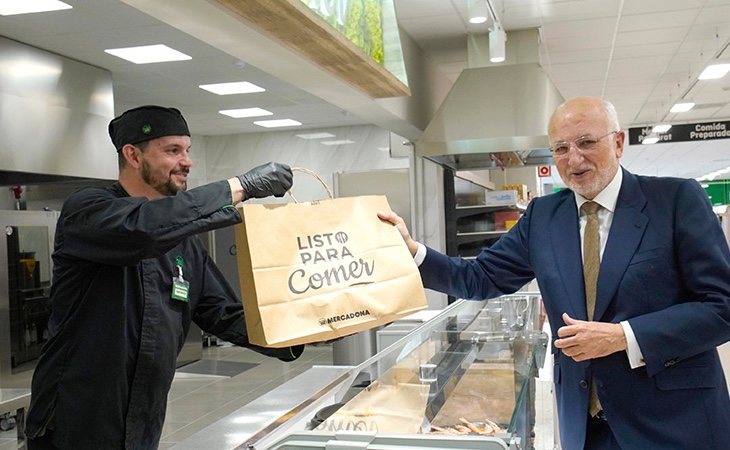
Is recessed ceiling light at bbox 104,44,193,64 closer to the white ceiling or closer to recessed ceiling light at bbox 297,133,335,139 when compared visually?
the white ceiling

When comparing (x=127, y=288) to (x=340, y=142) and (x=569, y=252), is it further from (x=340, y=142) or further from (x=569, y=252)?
(x=340, y=142)

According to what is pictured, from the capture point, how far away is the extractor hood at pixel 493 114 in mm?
5906

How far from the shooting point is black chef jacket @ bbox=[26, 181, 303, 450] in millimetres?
1876

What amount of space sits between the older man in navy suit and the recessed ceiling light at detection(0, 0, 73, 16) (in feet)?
13.8

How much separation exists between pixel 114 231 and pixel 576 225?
1.34 m

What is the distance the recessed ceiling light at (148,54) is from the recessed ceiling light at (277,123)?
4.10 metres

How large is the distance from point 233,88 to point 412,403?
6898mm

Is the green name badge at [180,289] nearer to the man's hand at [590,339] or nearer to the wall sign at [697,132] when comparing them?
the man's hand at [590,339]

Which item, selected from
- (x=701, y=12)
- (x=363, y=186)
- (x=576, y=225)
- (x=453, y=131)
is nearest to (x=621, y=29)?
(x=701, y=12)

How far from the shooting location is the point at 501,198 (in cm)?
831

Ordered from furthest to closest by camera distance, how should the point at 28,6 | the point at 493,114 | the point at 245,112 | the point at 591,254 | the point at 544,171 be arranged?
the point at 544,171 < the point at 245,112 < the point at 493,114 < the point at 28,6 < the point at 591,254

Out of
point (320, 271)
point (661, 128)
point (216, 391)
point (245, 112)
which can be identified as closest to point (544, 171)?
point (661, 128)

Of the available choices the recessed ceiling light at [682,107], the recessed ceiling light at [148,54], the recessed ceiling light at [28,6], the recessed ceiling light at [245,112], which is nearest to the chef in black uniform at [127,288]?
the recessed ceiling light at [28,6]

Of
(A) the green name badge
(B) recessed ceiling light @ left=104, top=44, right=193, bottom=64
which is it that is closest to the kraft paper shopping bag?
(A) the green name badge
